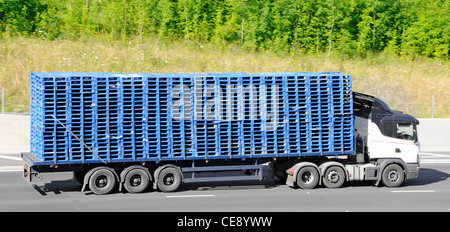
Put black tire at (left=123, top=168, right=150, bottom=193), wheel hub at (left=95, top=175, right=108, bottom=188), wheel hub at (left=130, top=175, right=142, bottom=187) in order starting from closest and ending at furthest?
wheel hub at (left=95, top=175, right=108, bottom=188) < black tire at (left=123, top=168, right=150, bottom=193) < wheel hub at (left=130, top=175, right=142, bottom=187)

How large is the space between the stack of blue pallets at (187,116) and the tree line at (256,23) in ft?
63.5

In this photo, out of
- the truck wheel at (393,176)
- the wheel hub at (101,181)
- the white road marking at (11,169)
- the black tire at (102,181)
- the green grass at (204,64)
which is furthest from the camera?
the green grass at (204,64)

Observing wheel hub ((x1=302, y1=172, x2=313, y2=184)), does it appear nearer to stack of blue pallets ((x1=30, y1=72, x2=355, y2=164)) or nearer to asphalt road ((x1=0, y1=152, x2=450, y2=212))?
asphalt road ((x1=0, y1=152, x2=450, y2=212))

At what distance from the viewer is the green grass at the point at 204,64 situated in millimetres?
32438

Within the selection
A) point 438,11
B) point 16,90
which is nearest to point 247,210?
point 16,90

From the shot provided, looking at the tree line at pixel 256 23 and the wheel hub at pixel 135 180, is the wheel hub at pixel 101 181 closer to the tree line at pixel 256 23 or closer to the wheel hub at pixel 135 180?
the wheel hub at pixel 135 180

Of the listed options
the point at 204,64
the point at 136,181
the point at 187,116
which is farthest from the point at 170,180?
the point at 204,64

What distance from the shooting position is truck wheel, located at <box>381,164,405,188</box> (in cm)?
1895

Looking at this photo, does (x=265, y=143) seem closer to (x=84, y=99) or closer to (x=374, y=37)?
(x=84, y=99)

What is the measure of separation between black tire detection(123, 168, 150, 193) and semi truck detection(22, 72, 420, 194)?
27 millimetres

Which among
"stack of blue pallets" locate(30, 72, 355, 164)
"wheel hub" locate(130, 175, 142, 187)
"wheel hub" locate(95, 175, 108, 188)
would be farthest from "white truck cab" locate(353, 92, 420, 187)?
"wheel hub" locate(95, 175, 108, 188)

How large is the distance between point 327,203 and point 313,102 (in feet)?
10.3

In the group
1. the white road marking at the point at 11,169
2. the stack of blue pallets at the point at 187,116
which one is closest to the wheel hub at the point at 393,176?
the stack of blue pallets at the point at 187,116

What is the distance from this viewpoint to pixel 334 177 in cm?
1864
